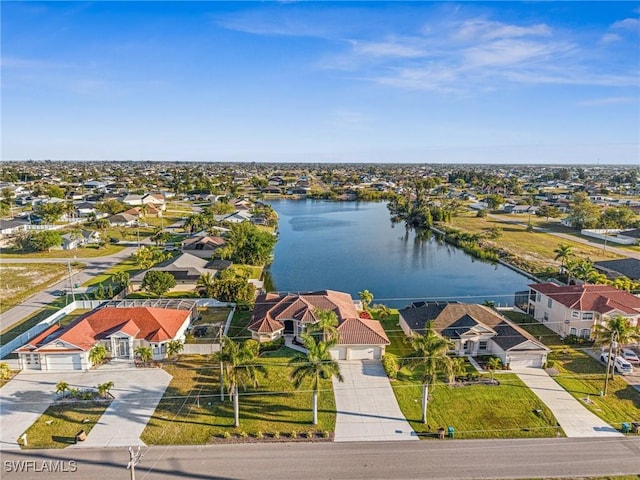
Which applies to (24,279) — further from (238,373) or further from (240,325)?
(238,373)

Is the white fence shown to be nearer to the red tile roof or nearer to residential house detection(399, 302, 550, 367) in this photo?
residential house detection(399, 302, 550, 367)

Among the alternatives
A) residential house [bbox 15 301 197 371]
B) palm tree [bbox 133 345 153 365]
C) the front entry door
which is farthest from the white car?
the front entry door

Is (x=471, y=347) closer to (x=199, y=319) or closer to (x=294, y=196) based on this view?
(x=199, y=319)

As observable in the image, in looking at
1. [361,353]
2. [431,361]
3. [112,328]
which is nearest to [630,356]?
[431,361]

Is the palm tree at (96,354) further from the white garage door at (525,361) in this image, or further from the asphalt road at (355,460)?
the white garage door at (525,361)


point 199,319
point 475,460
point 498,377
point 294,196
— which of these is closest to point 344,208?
point 294,196

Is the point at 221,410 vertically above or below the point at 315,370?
below

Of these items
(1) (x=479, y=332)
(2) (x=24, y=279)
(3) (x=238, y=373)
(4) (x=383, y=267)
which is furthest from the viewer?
(4) (x=383, y=267)

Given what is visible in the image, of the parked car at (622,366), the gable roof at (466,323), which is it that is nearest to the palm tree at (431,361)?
the gable roof at (466,323)
